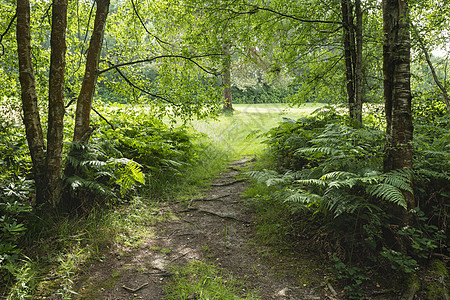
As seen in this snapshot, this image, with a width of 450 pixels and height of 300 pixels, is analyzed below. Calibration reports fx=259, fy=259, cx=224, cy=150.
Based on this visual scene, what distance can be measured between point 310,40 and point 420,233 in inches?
188

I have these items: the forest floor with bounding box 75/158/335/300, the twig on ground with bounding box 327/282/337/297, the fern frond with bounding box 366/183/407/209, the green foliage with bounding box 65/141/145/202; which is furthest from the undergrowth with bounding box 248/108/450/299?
the green foliage with bounding box 65/141/145/202

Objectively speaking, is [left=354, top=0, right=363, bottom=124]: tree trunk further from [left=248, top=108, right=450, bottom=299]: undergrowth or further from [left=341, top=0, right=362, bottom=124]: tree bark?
[left=248, top=108, right=450, bottom=299]: undergrowth

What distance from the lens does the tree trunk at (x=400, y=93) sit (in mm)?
3180

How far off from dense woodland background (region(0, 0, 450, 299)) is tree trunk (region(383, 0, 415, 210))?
2 centimetres

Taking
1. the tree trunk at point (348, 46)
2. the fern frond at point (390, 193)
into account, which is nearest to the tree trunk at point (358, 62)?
the tree trunk at point (348, 46)

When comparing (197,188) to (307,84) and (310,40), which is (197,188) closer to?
(307,84)

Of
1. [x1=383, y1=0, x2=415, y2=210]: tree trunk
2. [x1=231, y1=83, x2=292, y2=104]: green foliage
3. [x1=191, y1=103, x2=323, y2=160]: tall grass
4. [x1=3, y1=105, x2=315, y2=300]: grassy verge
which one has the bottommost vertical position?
[x1=3, y1=105, x2=315, y2=300]: grassy verge

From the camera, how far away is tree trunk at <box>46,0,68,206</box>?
395 cm

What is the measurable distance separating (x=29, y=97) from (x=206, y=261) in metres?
3.56

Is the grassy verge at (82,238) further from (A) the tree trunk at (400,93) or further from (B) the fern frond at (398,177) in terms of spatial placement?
(A) the tree trunk at (400,93)

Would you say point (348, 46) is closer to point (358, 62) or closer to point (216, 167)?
point (358, 62)

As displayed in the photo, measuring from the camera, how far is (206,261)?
142 inches

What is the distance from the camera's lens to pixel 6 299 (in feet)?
8.69

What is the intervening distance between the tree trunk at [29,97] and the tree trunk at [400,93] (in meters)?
4.97
